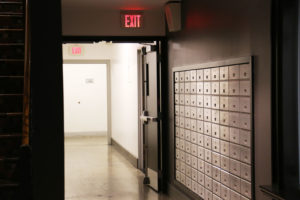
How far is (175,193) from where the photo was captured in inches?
221

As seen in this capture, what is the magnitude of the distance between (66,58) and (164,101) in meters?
5.97

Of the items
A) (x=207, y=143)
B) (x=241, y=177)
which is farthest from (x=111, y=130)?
(x=241, y=177)

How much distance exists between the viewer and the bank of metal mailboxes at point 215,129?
3586 millimetres

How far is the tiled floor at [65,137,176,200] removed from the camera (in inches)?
238
